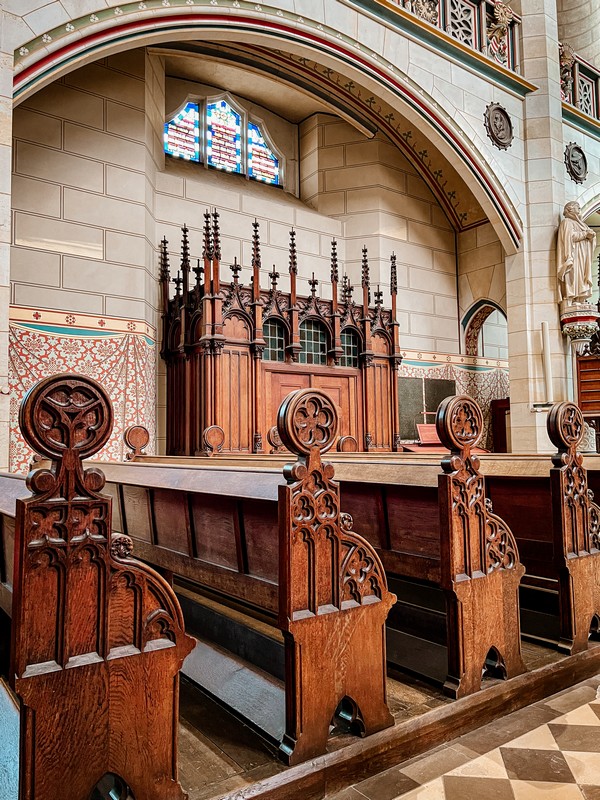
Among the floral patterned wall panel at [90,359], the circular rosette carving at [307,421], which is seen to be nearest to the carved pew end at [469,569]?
the circular rosette carving at [307,421]

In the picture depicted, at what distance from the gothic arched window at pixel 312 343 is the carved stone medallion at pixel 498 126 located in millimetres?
3311

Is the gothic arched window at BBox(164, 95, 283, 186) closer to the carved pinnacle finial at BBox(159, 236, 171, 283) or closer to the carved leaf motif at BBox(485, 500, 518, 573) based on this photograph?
the carved pinnacle finial at BBox(159, 236, 171, 283)

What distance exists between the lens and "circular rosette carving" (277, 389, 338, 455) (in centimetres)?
163

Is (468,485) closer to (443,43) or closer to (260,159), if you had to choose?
(443,43)

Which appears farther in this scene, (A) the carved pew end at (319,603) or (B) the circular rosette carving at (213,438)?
(B) the circular rosette carving at (213,438)

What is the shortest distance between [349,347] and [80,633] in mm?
6459

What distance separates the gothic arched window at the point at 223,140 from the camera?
7992 millimetres

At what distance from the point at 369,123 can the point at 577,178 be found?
306cm

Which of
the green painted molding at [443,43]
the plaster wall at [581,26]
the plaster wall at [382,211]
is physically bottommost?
the plaster wall at [382,211]

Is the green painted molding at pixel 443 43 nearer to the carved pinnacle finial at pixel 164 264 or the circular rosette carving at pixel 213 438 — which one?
the carved pinnacle finial at pixel 164 264

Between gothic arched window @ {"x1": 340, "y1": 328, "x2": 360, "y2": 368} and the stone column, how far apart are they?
2077mm

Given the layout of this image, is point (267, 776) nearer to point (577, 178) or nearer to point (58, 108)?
point (58, 108)

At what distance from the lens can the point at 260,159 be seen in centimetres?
879

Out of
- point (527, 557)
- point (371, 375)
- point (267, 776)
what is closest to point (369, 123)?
point (371, 375)
